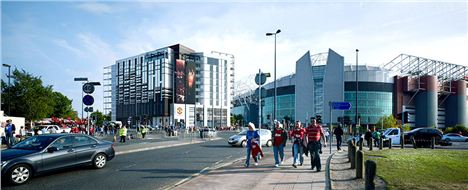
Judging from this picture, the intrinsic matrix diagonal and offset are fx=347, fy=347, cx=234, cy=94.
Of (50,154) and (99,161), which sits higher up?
(50,154)

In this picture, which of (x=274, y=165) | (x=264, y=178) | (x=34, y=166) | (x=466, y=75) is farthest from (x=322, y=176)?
(x=466, y=75)

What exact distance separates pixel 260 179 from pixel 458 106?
92.9 meters

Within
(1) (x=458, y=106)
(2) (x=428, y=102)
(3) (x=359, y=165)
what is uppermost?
(2) (x=428, y=102)

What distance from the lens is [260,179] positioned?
9.84 metres

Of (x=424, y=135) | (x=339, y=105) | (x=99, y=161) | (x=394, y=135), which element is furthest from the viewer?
(x=424, y=135)

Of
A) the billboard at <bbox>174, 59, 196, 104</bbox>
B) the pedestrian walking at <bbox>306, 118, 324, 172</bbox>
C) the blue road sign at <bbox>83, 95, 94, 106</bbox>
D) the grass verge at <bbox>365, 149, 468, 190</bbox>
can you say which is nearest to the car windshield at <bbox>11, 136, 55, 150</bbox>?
the pedestrian walking at <bbox>306, 118, 324, 172</bbox>

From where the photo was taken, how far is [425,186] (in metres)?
8.58

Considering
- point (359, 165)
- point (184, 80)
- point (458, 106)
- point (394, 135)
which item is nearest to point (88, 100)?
point (359, 165)

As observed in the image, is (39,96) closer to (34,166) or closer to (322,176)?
(34,166)

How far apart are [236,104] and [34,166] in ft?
465

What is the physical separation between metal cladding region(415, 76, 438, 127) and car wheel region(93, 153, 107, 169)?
8534 centimetres

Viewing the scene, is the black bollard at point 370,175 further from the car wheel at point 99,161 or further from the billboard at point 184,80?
the billboard at point 184,80

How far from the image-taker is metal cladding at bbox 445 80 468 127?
3344 inches

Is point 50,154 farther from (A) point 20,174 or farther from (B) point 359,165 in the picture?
(B) point 359,165
